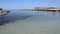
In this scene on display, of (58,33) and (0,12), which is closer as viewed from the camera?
(58,33)

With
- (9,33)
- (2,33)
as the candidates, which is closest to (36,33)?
(9,33)

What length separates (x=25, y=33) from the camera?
333 centimetres

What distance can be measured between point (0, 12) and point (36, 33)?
674cm

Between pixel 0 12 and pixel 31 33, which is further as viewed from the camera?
pixel 0 12

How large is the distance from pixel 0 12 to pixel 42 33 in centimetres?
682

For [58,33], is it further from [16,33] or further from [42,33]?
[16,33]

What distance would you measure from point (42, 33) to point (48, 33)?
200 millimetres

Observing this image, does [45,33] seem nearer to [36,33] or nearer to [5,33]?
[36,33]

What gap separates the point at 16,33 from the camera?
3469 millimetres

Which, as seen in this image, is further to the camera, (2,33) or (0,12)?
(0,12)

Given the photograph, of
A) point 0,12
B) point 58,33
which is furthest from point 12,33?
point 0,12

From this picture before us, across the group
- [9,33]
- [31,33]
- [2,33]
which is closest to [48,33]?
[31,33]

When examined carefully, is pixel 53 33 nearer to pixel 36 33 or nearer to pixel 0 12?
pixel 36 33

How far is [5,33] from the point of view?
3479 mm
